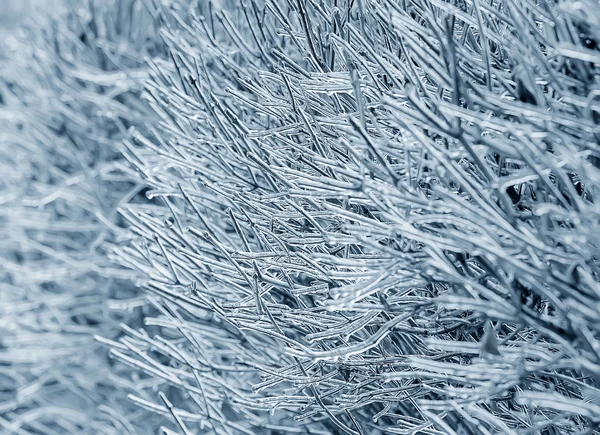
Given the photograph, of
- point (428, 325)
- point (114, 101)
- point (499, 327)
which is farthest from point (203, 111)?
point (114, 101)

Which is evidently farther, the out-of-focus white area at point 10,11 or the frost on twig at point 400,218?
the out-of-focus white area at point 10,11

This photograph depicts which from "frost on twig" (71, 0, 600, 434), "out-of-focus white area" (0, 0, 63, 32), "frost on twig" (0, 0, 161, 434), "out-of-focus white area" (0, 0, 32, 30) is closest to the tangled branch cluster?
"frost on twig" (71, 0, 600, 434)

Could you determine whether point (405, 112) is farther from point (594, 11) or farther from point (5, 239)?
point (5, 239)

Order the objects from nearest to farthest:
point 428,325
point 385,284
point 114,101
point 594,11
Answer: point 594,11, point 385,284, point 428,325, point 114,101

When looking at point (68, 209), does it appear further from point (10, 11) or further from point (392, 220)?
point (10, 11)

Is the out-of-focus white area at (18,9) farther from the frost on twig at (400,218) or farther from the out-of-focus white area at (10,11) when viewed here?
the frost on twig at (400,218)

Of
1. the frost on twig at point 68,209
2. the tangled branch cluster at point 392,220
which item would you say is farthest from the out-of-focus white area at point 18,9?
the tangled branch cluster at point 392,220

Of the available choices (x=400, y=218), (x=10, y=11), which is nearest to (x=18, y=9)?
(x=10, y=11)
